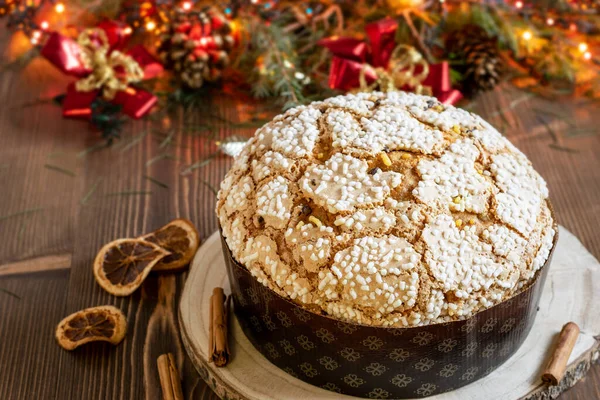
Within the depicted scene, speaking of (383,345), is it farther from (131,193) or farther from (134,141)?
(134,141)

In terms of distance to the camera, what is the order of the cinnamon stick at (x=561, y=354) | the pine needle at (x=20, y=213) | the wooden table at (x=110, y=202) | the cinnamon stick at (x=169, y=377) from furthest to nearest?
the pine needle at (x=20, y=213) → the wooden table at (x=110, y=202) → the cinnamon stick at (x=169, y=377) → the cinnamon stick at (x=561, y=354)

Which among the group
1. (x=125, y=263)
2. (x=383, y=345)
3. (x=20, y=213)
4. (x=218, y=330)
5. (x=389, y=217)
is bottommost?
(x=20, y=213)

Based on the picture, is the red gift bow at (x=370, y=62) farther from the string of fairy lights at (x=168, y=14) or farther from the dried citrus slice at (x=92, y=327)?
the dried citrus slice at (x=92, y=327)

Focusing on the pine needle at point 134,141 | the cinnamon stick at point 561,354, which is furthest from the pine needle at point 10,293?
the cinnamon stick at point 561,354

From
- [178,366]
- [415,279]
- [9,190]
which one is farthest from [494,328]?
[9,190]

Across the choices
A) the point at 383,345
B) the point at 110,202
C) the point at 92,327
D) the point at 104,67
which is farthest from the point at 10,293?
the point at 383,345

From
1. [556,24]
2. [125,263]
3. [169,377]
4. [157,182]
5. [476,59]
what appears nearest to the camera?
[169,377]

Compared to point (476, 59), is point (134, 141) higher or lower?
lower
